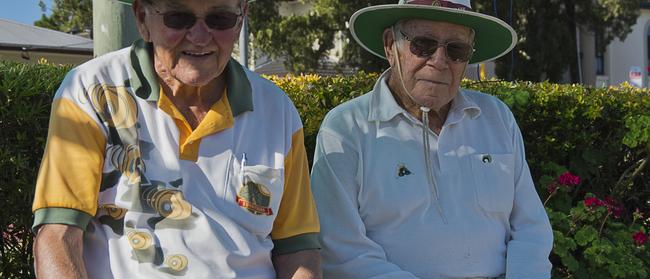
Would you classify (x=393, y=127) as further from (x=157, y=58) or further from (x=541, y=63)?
(x=541, y=63)

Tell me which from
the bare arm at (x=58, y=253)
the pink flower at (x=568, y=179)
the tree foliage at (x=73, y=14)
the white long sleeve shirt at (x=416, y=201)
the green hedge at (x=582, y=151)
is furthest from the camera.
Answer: the tree foliage at (x=73, y=14)

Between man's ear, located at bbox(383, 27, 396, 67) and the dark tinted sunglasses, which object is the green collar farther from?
man's ear, located at bbox(383, 27, 396, 67)

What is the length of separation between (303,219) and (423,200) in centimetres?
58

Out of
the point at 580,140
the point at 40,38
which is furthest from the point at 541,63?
the point at 580,140

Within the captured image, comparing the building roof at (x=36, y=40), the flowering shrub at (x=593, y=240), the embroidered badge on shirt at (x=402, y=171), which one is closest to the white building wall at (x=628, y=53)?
the building roof at (x=36, y=40)

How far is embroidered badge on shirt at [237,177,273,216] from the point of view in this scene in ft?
7.60

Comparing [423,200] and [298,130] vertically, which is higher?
[298,130]

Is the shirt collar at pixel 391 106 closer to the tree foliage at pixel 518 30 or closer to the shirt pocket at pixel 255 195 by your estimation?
Answer: the shirt pocket at pixel 255 195

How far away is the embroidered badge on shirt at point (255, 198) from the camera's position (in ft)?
7.60

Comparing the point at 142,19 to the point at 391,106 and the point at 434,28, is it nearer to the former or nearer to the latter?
the point at 391,106

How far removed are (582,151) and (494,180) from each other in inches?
74.8

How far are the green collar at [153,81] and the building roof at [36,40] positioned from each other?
28.9 ft

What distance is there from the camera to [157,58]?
2.35m

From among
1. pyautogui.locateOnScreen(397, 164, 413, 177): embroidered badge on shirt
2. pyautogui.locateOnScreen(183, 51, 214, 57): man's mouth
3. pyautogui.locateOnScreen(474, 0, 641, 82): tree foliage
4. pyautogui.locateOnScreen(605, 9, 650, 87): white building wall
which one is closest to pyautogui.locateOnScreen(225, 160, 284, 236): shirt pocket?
pyautogui.locateOnScreen(183, 51, 214, 57): man's mouth
